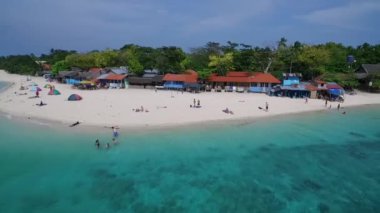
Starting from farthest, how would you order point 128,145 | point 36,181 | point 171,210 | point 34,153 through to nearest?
point 128,145 < point 34,153 < point 36,181 < point 171,210

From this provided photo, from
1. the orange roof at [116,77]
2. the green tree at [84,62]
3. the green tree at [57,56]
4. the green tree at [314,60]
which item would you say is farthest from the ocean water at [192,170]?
the green tree at [57,56]

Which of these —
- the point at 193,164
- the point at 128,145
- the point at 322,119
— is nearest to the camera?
the point at 193,164

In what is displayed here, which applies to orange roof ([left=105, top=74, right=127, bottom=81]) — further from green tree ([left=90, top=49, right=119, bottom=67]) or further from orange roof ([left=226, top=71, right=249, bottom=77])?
orange roof ([left=226, top=71, right=249, bottom=77])

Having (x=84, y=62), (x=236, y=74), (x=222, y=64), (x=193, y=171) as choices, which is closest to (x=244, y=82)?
(x=236, y=74)

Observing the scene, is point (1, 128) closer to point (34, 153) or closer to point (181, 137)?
point (34, 153)

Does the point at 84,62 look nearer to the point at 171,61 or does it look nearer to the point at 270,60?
the point at 171,61

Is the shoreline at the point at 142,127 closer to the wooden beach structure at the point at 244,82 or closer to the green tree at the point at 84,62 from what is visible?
the wooden beach structure at the point at 244,82

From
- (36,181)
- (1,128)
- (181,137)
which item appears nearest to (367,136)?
(181,137)

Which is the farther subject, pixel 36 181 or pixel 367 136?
pixel 367 136
